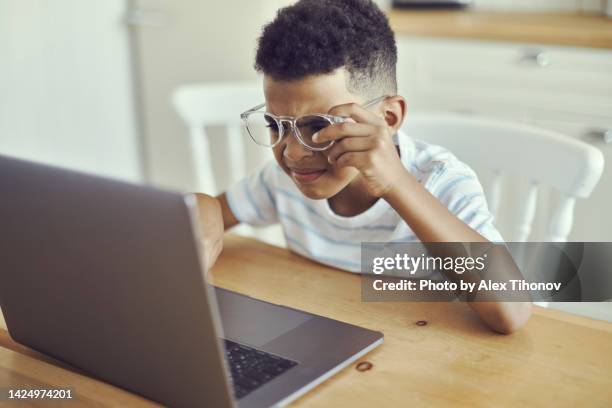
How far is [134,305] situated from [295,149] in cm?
41

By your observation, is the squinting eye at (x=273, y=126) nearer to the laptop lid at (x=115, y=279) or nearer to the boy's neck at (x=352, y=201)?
the boy's neck at (x=352, y=201)

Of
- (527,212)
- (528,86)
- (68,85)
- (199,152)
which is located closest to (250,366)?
(527,212)

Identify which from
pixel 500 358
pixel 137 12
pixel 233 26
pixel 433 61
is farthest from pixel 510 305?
pixel 137 12

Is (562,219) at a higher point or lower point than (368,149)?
lower

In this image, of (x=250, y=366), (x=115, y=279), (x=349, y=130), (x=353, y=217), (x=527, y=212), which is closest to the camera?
(x=115, y=279)

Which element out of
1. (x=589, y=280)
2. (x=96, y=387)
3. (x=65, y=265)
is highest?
(x=65, y=265)

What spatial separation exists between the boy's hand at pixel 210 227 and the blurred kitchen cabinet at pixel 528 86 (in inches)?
48.3

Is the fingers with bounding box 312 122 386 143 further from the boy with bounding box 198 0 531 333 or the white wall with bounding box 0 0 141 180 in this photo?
the white wall with bounding box 0 0 141 180

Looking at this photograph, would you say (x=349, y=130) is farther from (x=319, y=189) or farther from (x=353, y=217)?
(x=353, y=217)

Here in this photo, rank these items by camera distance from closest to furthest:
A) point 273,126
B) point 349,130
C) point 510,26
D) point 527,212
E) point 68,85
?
point 349,130
point 273,126
point 527,212
point 510,26
point 68,85

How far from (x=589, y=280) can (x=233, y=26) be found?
62.6 inches

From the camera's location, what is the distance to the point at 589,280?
4.61ft

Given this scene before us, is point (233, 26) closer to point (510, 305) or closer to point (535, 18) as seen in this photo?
point (535, 18)

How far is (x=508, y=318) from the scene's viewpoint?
92 cm
